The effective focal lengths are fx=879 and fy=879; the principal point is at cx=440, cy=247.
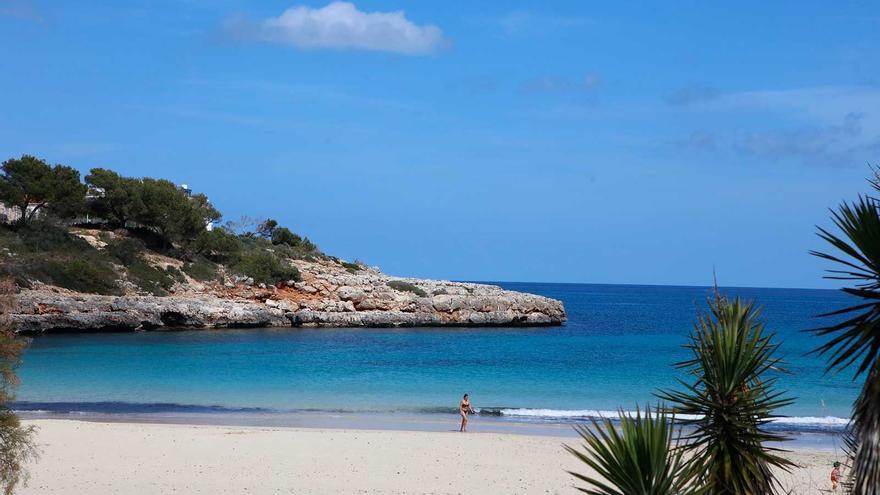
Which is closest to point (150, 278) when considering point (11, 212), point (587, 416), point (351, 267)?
point (11, 212)

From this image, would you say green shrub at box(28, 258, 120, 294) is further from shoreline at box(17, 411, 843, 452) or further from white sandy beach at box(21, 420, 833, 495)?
white sandy beach at box(21, 420, 833, 495)

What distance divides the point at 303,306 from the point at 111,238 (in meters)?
13.6

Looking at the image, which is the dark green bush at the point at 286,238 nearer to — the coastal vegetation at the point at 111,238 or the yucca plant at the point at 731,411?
the coastal vegetation at the point at 111,238

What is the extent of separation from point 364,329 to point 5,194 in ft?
79.7

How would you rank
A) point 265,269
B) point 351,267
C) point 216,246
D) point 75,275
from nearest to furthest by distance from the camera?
1. point 75,275
2. point 265,269
3. point 216,246
4. point 351,267

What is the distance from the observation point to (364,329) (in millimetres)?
59562

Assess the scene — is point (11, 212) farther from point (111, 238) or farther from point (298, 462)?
point (298, 462)

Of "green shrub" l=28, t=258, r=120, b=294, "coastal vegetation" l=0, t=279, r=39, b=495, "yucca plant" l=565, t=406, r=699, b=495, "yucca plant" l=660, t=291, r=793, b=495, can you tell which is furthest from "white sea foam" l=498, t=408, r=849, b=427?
"green shrub" l=28, t=258, r=120, b=294

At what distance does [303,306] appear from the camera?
60125 millimetres

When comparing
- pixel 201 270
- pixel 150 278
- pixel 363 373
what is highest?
pixel 201 270

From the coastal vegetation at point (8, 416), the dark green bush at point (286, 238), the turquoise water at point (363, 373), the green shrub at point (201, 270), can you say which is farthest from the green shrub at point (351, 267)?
the coastal vegetation at point (8, 416)

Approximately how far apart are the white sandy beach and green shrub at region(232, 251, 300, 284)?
125 feet

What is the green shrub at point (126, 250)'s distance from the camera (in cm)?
5672

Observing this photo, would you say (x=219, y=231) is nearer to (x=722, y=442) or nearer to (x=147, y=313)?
(x=147, y=313)
